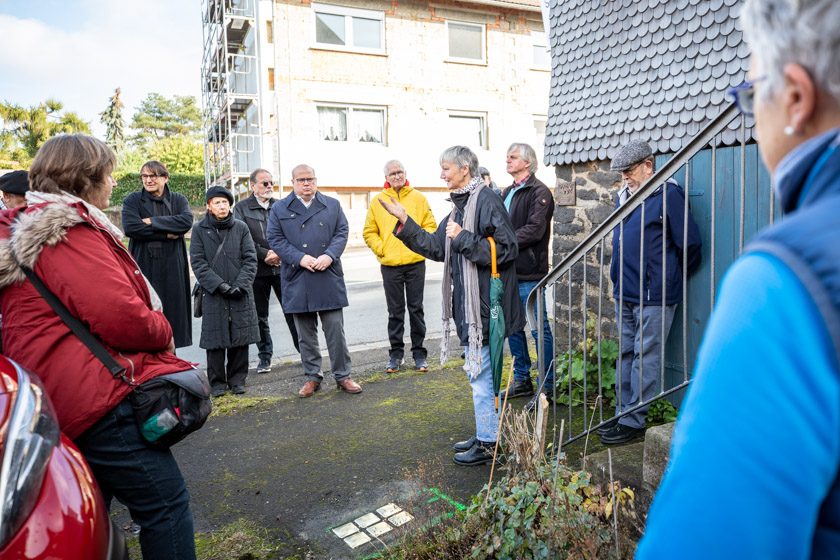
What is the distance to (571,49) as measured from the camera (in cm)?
592

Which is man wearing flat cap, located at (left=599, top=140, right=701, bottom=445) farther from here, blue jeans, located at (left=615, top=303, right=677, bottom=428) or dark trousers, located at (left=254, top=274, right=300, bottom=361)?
dark trousers, located at (left=254, top=274, right=300, bottom=361)

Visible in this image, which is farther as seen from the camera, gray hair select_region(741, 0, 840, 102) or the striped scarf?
the striped scarf

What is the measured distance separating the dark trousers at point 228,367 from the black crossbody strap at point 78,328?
3.59 m

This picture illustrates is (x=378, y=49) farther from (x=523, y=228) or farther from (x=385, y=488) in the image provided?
(x=385, y=488)

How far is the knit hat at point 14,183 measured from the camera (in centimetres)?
435

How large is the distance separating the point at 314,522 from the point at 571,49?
4.58 meters

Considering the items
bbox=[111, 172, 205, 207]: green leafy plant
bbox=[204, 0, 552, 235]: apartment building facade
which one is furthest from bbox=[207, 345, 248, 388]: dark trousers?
bbox=[111, 172, 205, 207]: green leafy plant

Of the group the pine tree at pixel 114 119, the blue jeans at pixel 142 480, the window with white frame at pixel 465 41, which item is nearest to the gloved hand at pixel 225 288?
the blue jeans at pixel 142 480

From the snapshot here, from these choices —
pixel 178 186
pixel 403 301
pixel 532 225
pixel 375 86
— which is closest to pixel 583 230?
pixel 532 225

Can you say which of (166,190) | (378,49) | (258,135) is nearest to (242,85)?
(258,135)

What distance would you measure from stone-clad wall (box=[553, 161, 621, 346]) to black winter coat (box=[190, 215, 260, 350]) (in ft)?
9.01

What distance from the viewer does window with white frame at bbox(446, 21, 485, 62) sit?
20547 millimetres

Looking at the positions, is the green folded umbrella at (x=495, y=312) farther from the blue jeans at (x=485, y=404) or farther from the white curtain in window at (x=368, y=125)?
the white curtain in window at (x=368, y=125)

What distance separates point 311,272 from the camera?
578cm
